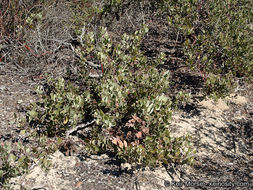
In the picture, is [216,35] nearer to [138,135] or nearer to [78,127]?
[138,135]

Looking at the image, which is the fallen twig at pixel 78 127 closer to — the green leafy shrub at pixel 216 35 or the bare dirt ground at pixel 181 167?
the bare dirt ground at pixel 181 167

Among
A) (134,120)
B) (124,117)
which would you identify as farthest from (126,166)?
(124,117)

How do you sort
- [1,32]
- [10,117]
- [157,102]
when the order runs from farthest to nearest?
[1,32], [10,117], [157,102]

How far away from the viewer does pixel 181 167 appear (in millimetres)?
3252

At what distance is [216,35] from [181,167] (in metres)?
2.53

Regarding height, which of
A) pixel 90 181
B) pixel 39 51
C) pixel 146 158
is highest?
pixel 39 51

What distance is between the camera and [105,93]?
3.21 m

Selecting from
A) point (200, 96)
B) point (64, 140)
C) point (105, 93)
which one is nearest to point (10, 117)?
point (64, 140)

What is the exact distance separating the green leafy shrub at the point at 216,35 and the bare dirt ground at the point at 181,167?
45 centimetres

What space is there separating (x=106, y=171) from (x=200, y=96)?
7.18 feet

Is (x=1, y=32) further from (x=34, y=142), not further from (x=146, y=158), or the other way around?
(x=146, y=158)

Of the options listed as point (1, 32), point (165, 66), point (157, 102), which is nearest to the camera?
point (157, 102)

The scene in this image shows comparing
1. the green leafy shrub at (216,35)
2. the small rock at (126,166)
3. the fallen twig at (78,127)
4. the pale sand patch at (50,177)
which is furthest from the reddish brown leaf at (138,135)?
the green leafy shrub at (216,35)

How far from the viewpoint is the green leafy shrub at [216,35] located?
4.60 meters
